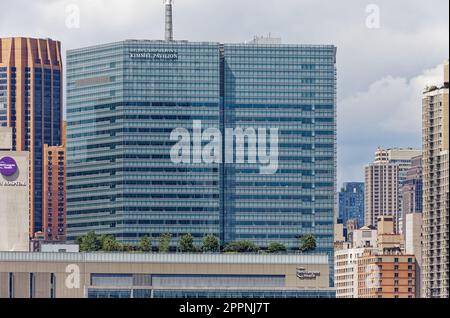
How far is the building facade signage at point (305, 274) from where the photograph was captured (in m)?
118

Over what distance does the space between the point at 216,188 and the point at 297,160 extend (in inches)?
345

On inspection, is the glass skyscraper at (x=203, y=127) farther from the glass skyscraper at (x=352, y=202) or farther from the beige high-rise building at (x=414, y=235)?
the glass skyscraper at (x=352, y=202)

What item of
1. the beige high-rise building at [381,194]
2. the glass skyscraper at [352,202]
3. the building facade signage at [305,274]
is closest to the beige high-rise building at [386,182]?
the beige high-rise building at [381,194]

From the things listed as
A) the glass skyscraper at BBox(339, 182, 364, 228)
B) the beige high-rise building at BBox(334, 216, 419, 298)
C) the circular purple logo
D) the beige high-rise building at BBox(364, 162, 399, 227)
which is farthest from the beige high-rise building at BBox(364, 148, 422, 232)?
the circular purple logo

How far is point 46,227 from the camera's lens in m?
154

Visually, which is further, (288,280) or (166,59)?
(166,59)

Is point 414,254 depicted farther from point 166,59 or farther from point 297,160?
point 166,59

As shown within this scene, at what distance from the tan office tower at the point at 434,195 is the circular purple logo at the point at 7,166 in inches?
1592

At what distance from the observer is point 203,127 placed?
152625mm

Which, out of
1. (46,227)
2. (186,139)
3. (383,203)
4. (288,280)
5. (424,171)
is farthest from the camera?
(383,203)

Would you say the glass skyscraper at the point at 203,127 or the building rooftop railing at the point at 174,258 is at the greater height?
the glass skyscraper at the point at 203,127

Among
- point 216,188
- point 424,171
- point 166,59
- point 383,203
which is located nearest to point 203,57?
point 166,59

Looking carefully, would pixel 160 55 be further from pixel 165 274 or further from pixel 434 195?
pixel 165 274

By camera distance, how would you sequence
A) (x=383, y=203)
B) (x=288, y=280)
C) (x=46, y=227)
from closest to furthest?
(x=288, y=280), (x=46, y=227), (x=383, y=203)
